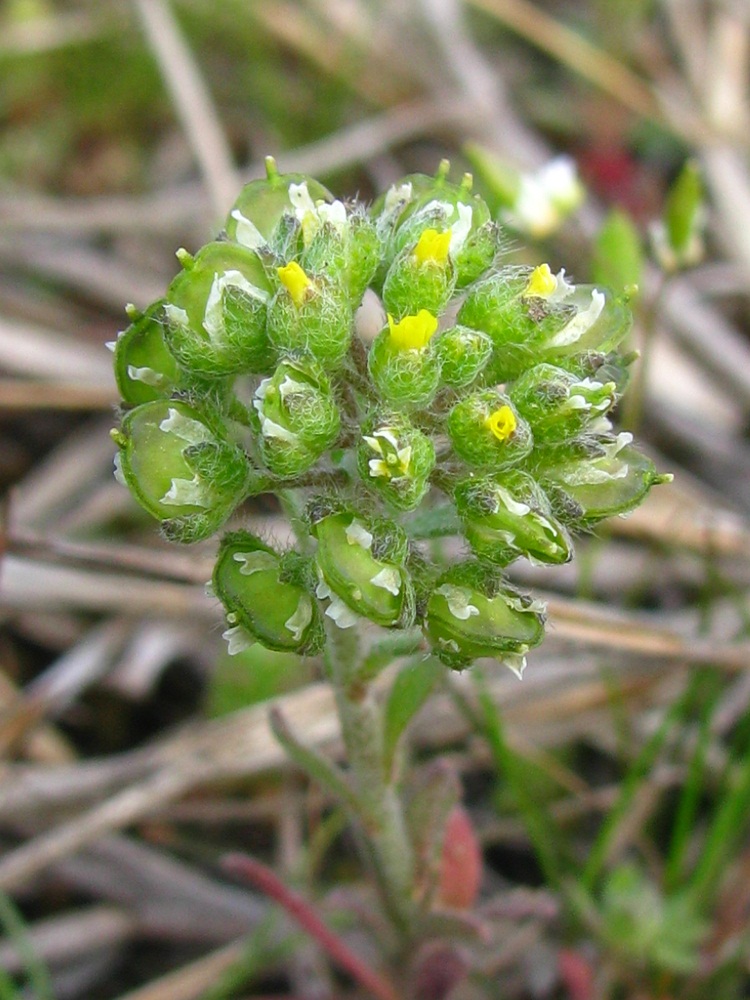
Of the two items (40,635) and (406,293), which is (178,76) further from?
(406,293)

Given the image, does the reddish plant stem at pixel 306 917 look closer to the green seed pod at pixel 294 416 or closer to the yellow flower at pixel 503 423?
the green seed pod at pixel 294 416

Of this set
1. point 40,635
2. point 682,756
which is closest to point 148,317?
point 40,635

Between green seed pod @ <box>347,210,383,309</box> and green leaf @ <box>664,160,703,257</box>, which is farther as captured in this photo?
green leaf @ <box>664,160,703,257</box>

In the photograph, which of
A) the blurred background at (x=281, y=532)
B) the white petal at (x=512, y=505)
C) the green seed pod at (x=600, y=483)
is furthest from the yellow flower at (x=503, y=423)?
the blurred background at (x=281, y=532)

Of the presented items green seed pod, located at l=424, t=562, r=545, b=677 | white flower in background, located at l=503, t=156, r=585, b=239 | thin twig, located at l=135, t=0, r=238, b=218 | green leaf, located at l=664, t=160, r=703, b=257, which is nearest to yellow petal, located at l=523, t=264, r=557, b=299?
green seed pod, located at l=424, t=562, r=545, b=677

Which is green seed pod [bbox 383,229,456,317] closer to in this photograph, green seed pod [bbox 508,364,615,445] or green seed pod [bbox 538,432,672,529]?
green seed pod [bbox 508,364,615,445]

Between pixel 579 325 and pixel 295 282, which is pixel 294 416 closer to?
pixel 295 282
